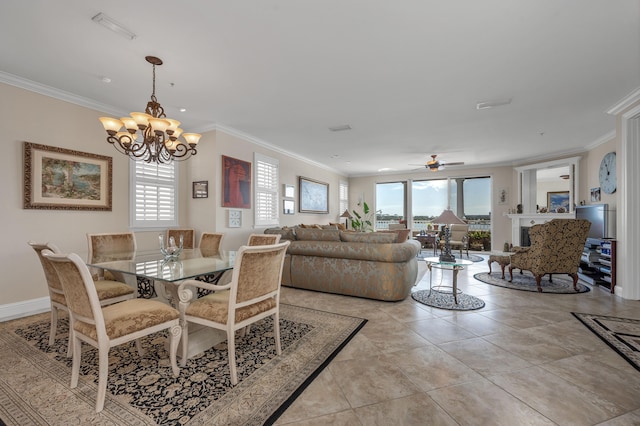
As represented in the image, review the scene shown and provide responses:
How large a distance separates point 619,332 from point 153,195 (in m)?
6.32

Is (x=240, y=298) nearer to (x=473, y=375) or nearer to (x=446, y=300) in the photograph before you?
(x=473, y=375)

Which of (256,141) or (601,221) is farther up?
(256,141)

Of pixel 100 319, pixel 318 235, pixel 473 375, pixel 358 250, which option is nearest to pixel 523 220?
pixel 358 250

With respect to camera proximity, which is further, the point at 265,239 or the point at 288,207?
the point at 288,207

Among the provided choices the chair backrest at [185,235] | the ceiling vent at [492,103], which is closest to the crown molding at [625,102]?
the ceiling vent at [492,103]

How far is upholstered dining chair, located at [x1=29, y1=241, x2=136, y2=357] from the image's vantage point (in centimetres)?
233

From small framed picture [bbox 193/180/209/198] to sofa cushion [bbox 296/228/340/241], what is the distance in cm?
183

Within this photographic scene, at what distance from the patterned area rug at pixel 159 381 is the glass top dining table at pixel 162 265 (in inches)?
28.8

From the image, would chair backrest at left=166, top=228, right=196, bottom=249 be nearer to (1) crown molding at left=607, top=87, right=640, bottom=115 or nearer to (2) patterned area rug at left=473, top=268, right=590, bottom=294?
(2) patterned area rug at left=473, top=268, right=590, bottom=294

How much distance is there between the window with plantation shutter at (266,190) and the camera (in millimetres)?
5871

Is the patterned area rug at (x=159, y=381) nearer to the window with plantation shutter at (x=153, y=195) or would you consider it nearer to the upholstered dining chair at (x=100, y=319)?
the upholstered dining chair at (x=100, y=319)

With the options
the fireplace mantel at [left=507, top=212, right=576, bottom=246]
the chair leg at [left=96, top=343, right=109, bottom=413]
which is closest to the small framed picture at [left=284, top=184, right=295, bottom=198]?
the chair leg at [left=96, top=343, right=109, bottom=413]

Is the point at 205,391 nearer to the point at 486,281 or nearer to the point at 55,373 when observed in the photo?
the point at 55,373

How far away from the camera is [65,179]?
12.0 ft
